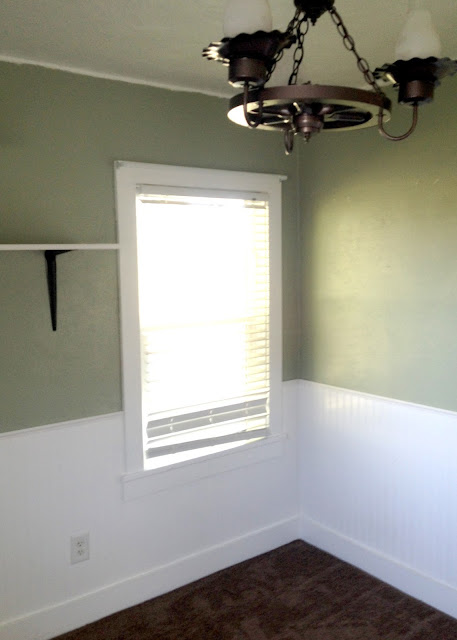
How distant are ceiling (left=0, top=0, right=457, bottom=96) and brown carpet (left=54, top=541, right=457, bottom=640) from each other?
2.27 meters

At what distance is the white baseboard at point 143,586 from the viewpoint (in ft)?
8.00

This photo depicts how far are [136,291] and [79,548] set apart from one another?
1.18 m

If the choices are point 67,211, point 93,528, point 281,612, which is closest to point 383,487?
point 281,612

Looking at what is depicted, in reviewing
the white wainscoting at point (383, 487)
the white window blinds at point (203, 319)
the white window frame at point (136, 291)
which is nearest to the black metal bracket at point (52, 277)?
the white window frame at point (136, 291)

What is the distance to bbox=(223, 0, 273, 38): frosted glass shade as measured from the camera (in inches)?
40.8

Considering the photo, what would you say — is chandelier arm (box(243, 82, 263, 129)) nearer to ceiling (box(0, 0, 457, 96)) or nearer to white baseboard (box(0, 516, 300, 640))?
ceiling (box(0, 0, 457, 96))

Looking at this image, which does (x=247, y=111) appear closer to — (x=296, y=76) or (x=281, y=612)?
(x=296, y=76)

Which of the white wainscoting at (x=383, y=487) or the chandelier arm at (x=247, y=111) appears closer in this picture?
the chandelier arm at (x=247, y=111)

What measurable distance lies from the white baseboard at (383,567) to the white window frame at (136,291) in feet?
1.99

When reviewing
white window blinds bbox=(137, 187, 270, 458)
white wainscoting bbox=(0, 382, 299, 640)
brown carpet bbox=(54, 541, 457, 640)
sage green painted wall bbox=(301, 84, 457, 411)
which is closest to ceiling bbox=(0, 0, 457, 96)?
sage green painted wall bbox=(301, 84, 457, 411)

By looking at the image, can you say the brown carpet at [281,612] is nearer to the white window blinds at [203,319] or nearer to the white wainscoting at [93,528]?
the white wainscoting at [93,528]

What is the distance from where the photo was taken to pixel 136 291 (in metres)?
2.60

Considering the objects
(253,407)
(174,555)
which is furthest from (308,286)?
(174,555)

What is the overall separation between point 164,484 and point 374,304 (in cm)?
136
